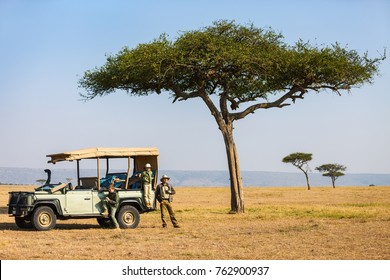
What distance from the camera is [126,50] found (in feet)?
113

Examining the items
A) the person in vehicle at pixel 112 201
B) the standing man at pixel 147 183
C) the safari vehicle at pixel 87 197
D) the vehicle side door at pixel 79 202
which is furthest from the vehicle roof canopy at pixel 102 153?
the person in vehicle at pixel 112 201

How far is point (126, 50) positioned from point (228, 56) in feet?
18.3

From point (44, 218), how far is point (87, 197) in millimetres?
1603

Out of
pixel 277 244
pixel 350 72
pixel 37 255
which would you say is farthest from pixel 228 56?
pixel 37 255

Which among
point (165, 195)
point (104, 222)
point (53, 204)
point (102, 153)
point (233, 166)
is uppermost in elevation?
point (102, 153)

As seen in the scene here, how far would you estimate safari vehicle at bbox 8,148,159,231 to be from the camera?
22328 mm

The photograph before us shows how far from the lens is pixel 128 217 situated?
23.6m

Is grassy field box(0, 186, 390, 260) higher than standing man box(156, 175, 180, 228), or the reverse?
standing man box(156, 175, 180, 228)

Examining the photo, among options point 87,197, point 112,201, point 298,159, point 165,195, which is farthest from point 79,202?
point 298,159

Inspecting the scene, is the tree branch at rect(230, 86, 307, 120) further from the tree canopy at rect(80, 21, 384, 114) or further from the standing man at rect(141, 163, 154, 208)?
the standing man at rect(141, 163, 154, 208)

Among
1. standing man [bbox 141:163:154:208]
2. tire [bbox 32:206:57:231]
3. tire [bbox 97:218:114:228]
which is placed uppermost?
standing man [bbox 141:163:154:208]

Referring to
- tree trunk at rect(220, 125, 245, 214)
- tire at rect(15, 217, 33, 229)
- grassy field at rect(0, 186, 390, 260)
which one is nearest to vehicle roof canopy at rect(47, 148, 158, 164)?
tire at rect(15, 217, 33, 229)

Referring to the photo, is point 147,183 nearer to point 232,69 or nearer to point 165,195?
point 165,195
